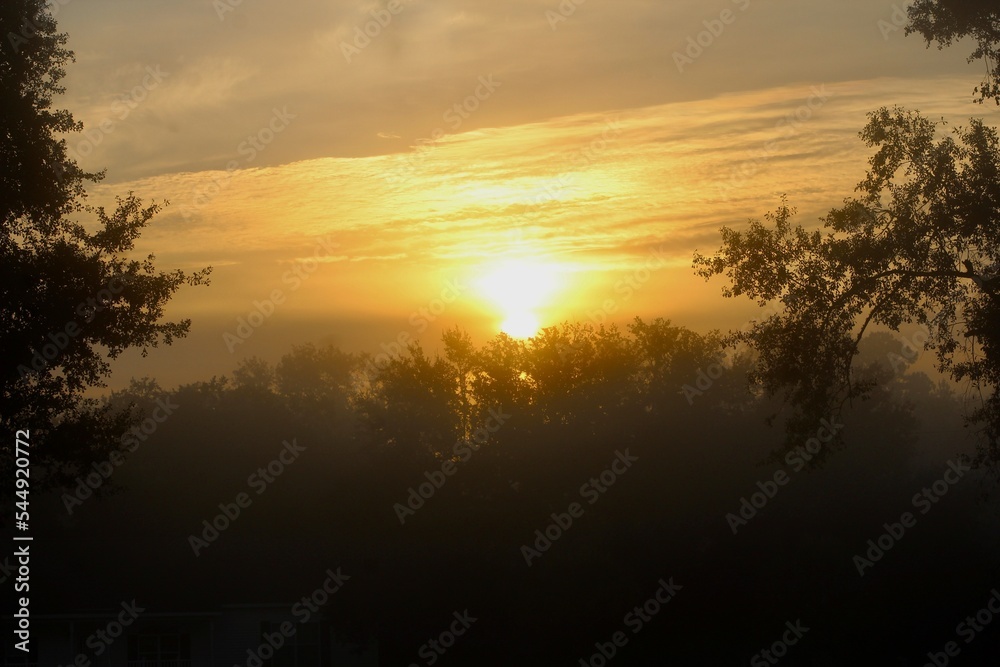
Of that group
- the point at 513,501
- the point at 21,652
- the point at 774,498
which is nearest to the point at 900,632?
the point at 774,498

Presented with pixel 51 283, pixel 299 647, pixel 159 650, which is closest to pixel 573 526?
pixel 299 647

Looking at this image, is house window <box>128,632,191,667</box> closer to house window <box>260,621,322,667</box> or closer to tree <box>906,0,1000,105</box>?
house window <box>260,621,322,667</box>

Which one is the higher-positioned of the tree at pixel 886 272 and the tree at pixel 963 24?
the tree at pixel 963 24

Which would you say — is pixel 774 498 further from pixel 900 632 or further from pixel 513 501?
pixel 513 501

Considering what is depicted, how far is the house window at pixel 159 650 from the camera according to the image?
33812 mm

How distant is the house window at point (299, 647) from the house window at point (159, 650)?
9.21 ft

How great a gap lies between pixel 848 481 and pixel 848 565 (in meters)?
11.7

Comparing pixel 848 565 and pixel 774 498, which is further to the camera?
pixel 774 498

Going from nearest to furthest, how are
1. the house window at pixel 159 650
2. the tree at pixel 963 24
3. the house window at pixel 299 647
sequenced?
the tree at pixel 963 24 → the house window at pixel 159 650 → the house window at pixel 299 647

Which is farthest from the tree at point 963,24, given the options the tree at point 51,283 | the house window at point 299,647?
the house window at point 299,647

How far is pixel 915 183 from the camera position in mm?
20719

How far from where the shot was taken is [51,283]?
21.1 meters

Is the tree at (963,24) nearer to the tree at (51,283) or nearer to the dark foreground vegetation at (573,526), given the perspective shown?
the dark foreground vegetation at (573,526)

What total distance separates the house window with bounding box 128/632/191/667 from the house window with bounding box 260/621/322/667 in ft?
9.21
